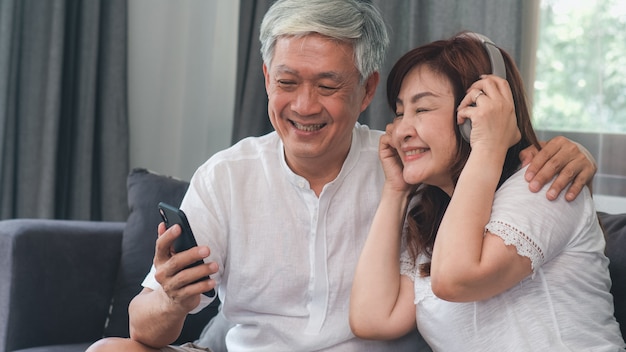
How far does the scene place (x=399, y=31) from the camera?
101 inches

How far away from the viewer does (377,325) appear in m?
1.49

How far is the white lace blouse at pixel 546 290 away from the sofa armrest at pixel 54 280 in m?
1.12

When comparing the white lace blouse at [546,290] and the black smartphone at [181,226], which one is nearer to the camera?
the white lace blouse at [546,290]

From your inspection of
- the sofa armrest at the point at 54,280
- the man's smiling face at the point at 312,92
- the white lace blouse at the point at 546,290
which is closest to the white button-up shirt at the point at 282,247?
the man's smiling face at the point at 312,92

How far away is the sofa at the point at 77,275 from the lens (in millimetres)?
1953

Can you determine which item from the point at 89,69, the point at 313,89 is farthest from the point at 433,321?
the point at 89,69

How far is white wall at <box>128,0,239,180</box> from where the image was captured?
3209 millimetres

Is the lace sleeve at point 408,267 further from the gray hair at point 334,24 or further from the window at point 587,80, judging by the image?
the window at point 587,80

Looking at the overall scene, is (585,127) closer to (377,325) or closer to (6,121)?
(377,325)

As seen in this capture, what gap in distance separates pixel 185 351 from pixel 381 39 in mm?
798

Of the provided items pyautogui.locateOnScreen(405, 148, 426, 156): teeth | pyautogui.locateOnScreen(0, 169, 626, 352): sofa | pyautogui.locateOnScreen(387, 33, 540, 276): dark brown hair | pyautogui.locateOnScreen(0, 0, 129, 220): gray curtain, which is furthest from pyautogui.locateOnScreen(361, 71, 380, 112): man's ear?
pyautogui.locateOnScreen(0, 0, 129, 220): gray curtain

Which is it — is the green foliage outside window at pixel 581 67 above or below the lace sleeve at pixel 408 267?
above

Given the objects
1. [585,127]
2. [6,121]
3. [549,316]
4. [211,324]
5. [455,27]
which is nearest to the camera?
[549,316]

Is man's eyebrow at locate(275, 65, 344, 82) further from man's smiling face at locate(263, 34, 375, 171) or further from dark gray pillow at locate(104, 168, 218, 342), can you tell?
dark gray pillow at locate(104, 168, 218, 342)
